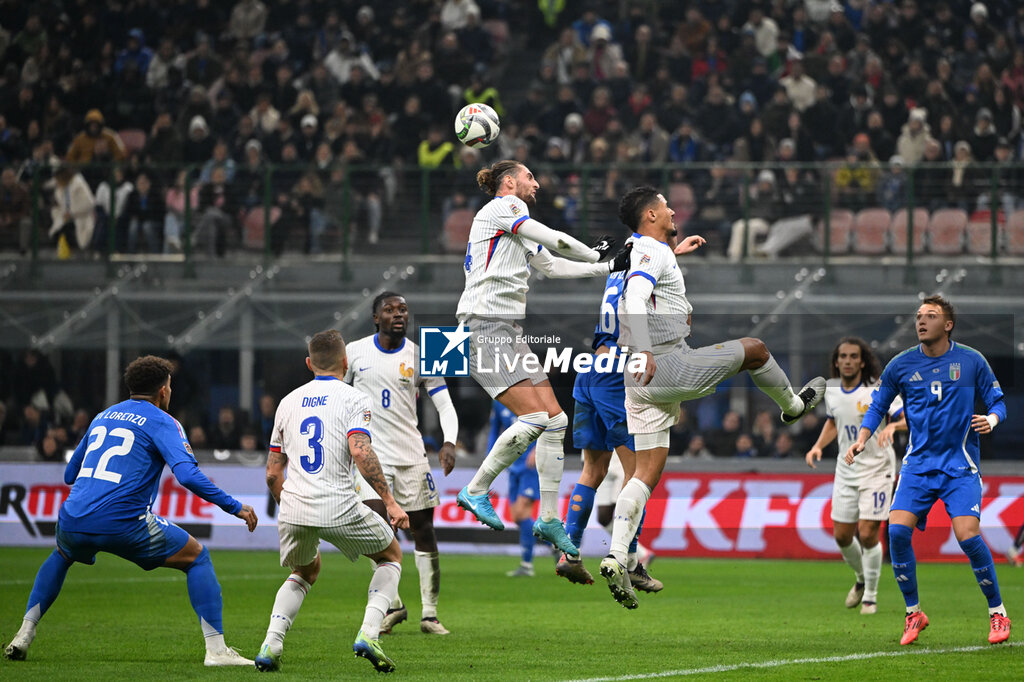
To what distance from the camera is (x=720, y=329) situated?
63.1ft

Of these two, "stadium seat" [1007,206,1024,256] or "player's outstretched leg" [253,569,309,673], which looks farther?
"stadium seat" [1007,206,1024,256]

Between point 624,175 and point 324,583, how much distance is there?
23.9ft

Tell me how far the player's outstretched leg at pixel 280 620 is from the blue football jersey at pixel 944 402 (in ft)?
15.0

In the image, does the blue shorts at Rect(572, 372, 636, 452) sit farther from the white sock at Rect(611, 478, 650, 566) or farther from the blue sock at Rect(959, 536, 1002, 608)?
the blue sock at Rect(959, 536, 1002, 608)

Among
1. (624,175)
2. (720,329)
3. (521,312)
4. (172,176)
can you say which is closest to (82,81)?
(172,176)

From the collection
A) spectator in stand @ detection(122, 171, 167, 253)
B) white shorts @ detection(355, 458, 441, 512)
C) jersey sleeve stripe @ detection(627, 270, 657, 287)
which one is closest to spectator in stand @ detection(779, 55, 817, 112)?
spectator in stand @ detection(122, 171, 167, 253)

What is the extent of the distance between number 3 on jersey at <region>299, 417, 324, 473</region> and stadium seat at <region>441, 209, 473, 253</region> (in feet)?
37.9

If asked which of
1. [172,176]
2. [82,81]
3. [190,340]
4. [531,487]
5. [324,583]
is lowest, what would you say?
[324,583]

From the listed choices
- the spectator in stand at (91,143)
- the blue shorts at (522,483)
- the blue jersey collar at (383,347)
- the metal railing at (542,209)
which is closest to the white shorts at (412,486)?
the blue jersey collar at (383,347)

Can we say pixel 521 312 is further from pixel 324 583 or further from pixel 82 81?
pixel 82 81

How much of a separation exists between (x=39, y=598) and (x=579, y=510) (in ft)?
12.1

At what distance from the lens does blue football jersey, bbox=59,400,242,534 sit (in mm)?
8938

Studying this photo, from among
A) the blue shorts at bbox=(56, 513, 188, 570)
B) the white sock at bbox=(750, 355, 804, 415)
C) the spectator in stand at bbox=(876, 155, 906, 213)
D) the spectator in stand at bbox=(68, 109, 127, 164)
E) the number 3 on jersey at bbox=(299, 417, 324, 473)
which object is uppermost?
the spectator in stand at bbox=(68, 109, 127, 164)

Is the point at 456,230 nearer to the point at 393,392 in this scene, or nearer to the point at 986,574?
the point at 393,392
